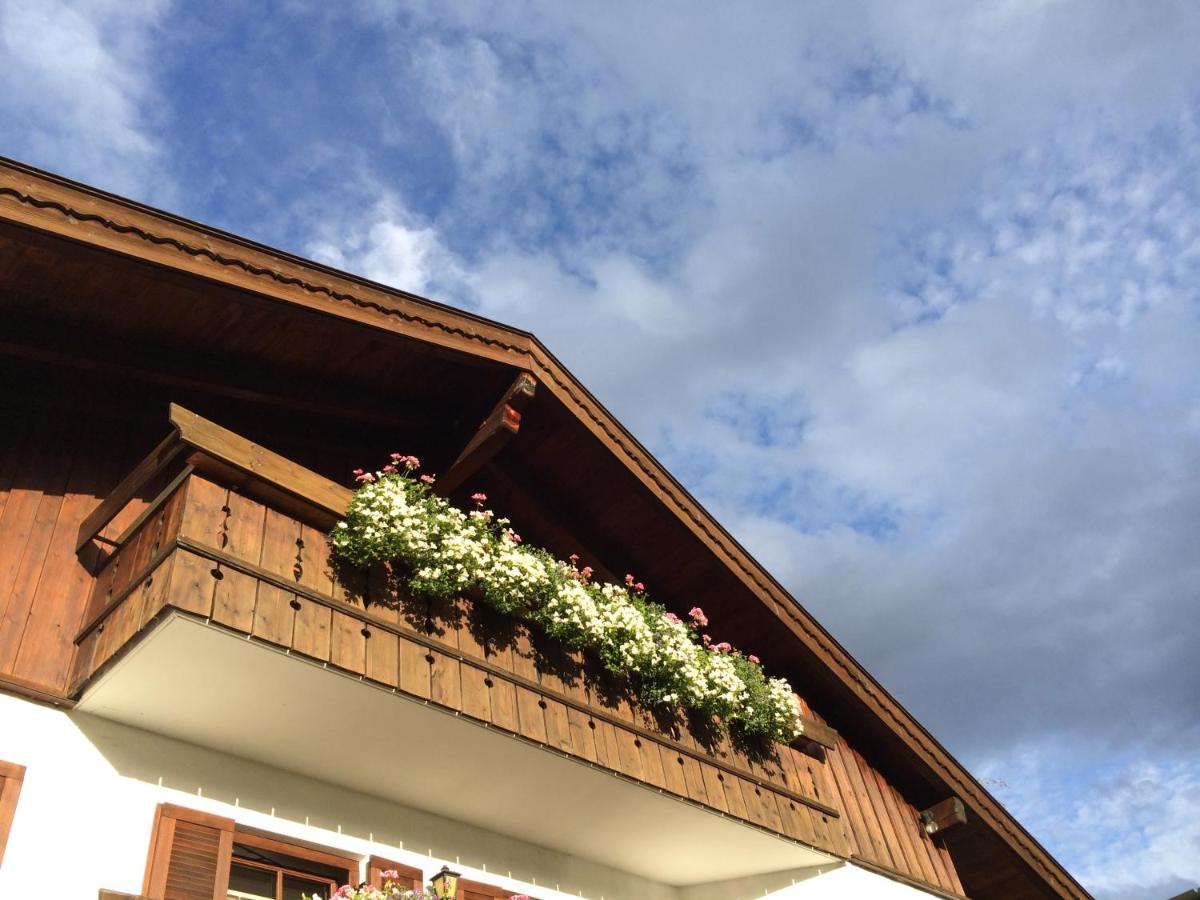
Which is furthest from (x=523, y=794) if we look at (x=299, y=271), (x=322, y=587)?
(x=299, y=271)

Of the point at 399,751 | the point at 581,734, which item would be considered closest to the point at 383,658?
the point at 399,751

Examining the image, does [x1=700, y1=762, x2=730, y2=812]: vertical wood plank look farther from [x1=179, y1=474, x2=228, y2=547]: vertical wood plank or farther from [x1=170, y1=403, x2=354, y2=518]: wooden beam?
[x1=179, y1=474, x2=228, y2=547]: vertical wood plank

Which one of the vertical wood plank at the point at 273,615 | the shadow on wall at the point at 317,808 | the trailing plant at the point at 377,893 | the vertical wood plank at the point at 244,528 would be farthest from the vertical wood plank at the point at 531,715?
the vertical wood plank at the point at 244,528

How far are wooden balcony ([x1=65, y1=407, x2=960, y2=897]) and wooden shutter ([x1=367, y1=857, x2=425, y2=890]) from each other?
1.19 m

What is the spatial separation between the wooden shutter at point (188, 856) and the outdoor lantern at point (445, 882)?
1.54 metres

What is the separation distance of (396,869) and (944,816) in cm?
741

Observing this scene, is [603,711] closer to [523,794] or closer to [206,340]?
[523,794]

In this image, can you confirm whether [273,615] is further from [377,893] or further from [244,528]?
[377,893]

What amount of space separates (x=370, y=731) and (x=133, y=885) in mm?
1803

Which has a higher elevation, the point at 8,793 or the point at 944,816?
the point at 944,816

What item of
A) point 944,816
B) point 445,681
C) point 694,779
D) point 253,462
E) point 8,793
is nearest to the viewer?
point 8,793

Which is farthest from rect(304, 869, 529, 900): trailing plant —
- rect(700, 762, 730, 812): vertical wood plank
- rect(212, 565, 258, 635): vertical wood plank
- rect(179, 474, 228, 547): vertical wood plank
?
rect(700, 762, 730, 812): vertical wood plank

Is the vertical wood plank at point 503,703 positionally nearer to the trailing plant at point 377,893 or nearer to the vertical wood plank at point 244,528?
the trailing plant at point 377,893

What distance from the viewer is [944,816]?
13078 mm
